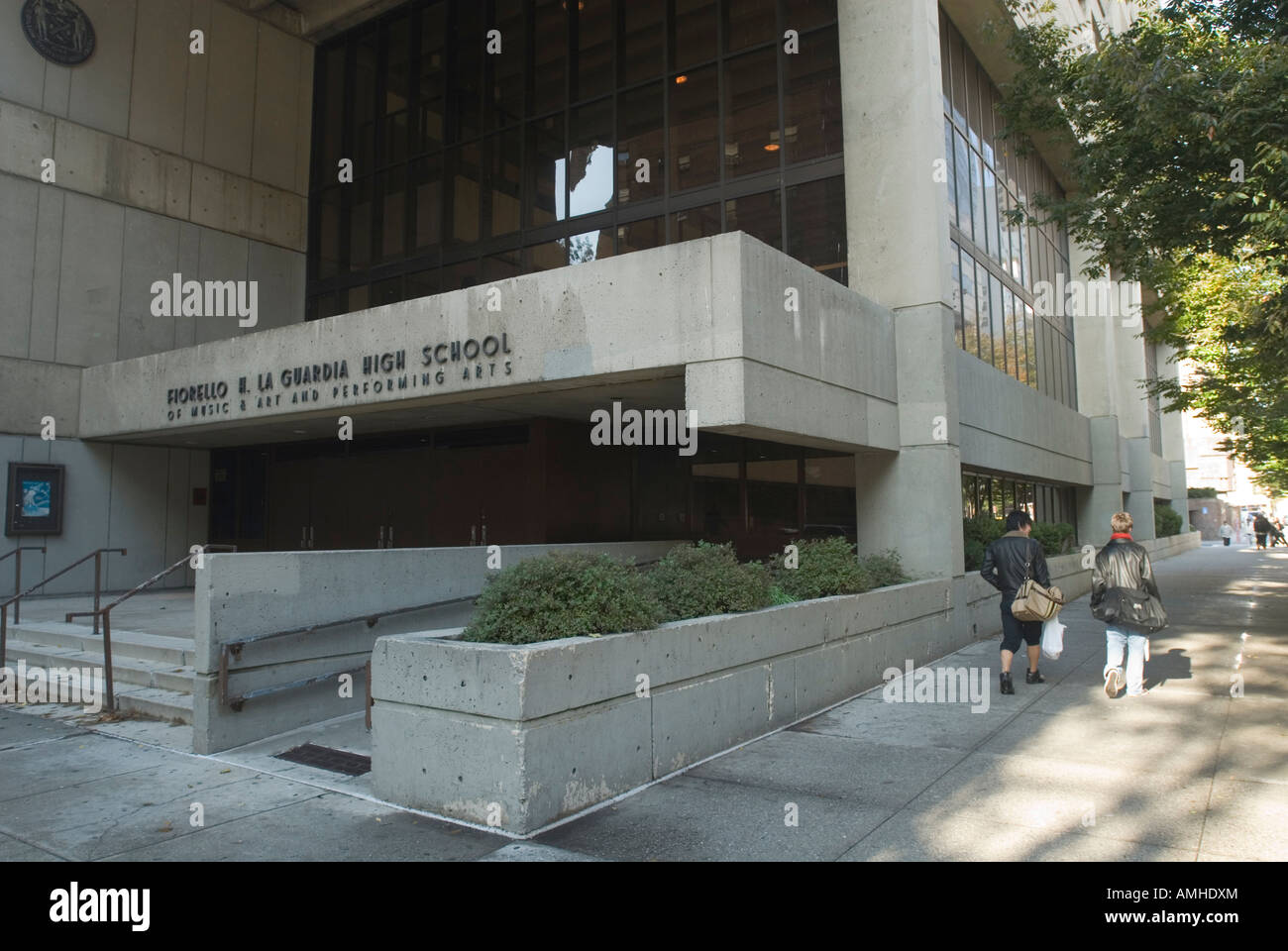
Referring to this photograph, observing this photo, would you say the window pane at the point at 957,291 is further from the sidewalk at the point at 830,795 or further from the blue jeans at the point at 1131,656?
the sidewalk at the point at 830,795

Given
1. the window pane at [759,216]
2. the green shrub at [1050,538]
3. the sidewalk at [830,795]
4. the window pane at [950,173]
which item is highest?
the window pane at [950,173]

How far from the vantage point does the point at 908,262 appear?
12203mm

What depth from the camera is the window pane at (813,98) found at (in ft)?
43.2

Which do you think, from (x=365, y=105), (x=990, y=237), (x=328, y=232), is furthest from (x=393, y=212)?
(x=990, y=237)

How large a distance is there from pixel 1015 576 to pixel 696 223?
7.86 meters

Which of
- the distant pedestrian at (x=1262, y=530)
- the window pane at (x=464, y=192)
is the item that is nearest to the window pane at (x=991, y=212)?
the window pane at (x=464, y=192)

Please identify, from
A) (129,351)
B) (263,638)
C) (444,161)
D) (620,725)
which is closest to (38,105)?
(129,351)

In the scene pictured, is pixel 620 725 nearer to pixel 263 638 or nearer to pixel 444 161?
pixel 263 638

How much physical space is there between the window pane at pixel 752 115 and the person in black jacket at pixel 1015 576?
7.34 meters

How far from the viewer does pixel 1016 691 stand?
28.7 ft

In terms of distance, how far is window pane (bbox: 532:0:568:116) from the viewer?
16.3 m

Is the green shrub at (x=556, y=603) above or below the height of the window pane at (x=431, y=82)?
below

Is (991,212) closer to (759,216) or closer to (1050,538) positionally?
(1050,538)
